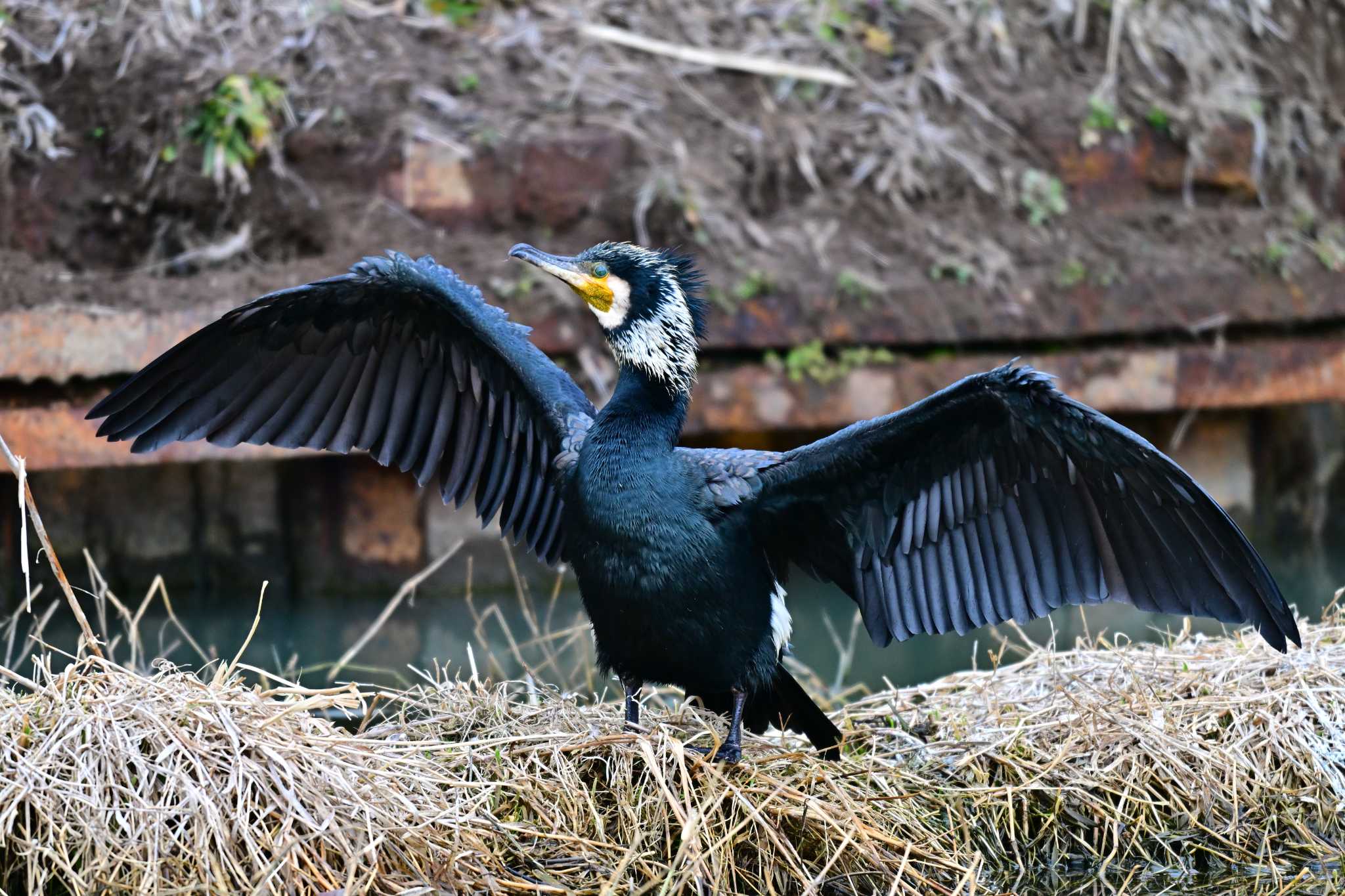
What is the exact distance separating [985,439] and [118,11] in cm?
490

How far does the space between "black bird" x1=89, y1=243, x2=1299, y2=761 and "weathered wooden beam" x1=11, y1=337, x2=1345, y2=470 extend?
83.5 inches

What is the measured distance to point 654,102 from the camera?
7.14 metres

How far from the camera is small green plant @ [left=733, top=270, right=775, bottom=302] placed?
21.3ft

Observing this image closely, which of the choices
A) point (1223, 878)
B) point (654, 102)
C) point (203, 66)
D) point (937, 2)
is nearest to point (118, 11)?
point (203, 66)

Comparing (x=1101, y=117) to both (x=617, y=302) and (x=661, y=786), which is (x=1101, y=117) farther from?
(x=661, y=786)

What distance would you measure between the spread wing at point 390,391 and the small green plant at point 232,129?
2.69 m

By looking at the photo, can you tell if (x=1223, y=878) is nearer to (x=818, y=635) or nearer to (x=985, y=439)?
(x=985, y=439)

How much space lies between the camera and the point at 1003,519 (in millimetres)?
3525

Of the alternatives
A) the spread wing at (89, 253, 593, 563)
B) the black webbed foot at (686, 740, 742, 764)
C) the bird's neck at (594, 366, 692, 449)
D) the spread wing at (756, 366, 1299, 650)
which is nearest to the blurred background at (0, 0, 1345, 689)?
the spread wing at (89, 253, 593, 563)

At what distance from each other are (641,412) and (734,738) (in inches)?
31.1

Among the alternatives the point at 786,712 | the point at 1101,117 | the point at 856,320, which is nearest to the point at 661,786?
the point at 786,712

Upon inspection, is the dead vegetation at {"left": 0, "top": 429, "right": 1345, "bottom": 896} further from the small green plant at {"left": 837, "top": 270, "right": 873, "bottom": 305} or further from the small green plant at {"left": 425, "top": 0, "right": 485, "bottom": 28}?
the small green plant at {"left": 425, "top": 0, "right": 485, "bottom": 28}

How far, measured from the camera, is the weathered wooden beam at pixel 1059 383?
251 inches

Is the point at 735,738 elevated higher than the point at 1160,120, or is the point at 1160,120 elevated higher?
the point at 1160,120
